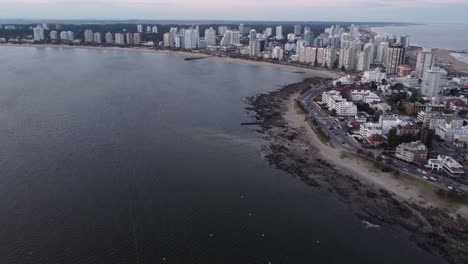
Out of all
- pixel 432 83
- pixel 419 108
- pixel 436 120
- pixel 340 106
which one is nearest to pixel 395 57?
pixel 432 83

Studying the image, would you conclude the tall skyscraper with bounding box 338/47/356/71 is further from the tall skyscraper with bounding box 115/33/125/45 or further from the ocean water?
the tall skyscraper with bounding box 115/33/125/45

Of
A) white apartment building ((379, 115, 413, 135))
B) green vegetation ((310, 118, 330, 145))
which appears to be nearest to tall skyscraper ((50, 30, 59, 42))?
green vegetation ((310, 118, 330, 145))

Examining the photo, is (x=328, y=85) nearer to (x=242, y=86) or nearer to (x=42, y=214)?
(x=242, y=86)

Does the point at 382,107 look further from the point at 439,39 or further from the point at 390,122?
the point at 439,39

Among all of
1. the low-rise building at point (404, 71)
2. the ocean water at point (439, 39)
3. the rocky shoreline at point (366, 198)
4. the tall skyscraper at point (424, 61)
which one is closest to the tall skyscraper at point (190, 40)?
the low-rise building at point (404, 71)

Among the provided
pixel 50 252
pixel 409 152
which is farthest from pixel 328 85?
pixel 50 252
